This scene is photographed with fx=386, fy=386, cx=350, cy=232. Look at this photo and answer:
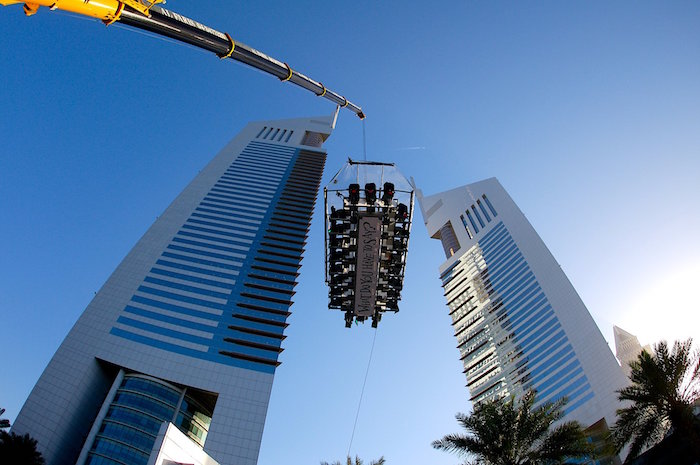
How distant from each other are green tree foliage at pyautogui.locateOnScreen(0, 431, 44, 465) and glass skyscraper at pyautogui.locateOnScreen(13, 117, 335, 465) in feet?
54.4

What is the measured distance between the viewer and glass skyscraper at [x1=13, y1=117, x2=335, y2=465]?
A: 4953 centimetres

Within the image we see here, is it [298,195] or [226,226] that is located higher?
[298,195]

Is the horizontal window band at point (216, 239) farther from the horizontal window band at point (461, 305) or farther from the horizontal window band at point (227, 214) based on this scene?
the horizontal window band at point (461, 305)

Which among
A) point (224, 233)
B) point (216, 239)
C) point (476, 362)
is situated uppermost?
point (224, 233)

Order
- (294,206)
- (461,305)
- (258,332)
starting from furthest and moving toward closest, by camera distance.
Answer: (461,305) → (294,206) → (258,332)

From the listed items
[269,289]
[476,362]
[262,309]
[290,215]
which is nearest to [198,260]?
[269,289]

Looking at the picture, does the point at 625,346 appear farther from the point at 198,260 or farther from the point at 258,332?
the point at 198,260

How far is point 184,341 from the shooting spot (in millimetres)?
58812

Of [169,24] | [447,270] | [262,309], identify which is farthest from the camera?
[447,270]

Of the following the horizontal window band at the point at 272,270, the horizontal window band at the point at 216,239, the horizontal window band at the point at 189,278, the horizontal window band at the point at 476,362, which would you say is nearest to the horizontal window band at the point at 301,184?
the horizontal window band at the point at 216,239

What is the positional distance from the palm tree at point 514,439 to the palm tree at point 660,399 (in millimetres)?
2019

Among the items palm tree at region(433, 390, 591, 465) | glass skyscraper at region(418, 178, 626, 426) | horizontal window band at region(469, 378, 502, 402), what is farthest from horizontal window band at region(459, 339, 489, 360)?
palm tree at region(433, 390, 591, 465)

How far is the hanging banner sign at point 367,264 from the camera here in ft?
55.3

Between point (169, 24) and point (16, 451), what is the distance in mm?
34413
